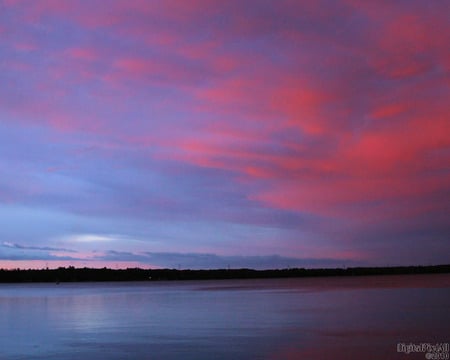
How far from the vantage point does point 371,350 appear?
18.7m

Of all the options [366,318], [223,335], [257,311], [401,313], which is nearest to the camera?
[223,335]

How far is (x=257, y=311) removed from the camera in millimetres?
33875

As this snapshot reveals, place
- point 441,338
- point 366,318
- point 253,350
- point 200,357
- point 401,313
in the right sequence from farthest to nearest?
point 401,313 → point 366,318 → point 441,338 → point 253,350 → point 200,357

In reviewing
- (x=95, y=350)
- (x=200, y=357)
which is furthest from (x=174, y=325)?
(x=200, y=357)

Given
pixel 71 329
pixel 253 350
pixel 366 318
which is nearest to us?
pixel 253 350

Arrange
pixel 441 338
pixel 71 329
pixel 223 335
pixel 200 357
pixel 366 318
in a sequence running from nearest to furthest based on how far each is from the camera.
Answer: pixel 200 357 < pixel 441 338 < pixel 223 335 < pixel 71 329 < pixel 366 318

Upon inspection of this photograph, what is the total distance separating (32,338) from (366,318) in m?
14.3

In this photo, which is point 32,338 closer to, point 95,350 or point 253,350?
point 95,350

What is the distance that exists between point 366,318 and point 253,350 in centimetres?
1137

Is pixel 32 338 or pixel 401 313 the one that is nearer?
pixel 32 338

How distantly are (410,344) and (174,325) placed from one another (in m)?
10.8

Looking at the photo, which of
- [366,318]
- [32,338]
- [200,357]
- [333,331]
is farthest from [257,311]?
[200,357]

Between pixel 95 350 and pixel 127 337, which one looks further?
pixel 127 337

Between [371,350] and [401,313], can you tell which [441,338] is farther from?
[401,313]
